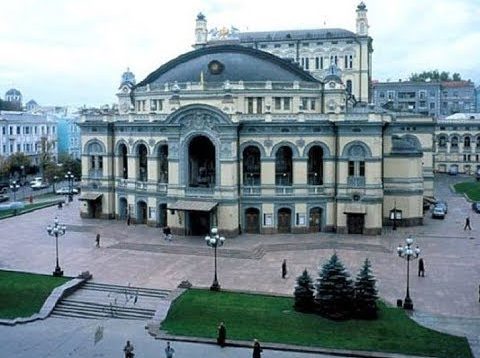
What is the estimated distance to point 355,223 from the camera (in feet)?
175

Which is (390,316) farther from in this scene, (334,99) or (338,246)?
(334,99)

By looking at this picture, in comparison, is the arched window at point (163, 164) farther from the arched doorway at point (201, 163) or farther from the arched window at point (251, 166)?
the arched window at point (251, 166)

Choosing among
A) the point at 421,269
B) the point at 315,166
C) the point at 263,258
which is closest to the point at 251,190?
the point at 315,166

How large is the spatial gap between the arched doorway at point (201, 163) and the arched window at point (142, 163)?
17.7 feet

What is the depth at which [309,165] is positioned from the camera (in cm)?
5494

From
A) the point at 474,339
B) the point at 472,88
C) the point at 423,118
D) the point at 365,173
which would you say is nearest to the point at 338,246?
the point at 365,173

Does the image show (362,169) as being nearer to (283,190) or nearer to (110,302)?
(283,190)

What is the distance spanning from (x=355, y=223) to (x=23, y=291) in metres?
28.8

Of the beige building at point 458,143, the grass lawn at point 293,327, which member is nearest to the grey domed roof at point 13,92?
the beige building at point 458,143

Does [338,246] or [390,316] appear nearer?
[390,316]

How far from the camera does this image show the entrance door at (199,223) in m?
53.0

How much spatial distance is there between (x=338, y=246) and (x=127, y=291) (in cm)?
1917

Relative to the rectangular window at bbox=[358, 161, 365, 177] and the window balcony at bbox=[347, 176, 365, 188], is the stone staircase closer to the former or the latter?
the window balcony at bbox=[347, 176, 365, 188]

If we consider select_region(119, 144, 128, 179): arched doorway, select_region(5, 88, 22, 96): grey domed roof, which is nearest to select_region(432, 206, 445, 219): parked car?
select_region(119, 144, 128, 179): arched doorway
